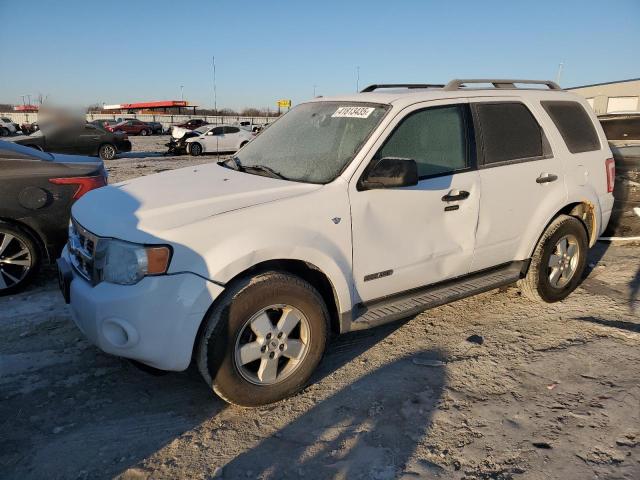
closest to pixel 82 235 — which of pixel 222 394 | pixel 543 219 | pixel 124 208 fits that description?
pixel 124 208

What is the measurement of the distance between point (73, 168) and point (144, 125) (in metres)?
43.9

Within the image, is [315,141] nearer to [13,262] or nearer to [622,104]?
[13,262]

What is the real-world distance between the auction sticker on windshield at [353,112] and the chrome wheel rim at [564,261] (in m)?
2.13

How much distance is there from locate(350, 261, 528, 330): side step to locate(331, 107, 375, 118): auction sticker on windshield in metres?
1.31

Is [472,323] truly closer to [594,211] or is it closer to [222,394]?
[594,211]

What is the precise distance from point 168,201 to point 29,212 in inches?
95.3

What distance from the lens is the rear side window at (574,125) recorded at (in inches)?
172

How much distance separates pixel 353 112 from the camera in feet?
12.0

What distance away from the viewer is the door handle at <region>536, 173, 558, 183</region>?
4.11m

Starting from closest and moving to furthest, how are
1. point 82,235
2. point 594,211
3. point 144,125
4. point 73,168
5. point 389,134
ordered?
point 82,235 < point 389,134 < point 594,211 < point 73,168 < point 144,125

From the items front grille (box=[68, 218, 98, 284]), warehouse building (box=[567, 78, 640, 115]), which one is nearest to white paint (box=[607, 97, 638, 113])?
warehouse building (box=[567, 78, 640, 115])

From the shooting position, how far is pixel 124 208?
3.00m

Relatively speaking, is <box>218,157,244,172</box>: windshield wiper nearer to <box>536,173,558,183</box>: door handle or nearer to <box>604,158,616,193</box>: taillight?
Result: <box>536,173,558,183</box>: door handle

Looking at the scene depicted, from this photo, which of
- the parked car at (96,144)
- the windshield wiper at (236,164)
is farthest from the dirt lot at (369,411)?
the parked car at (96,144)
